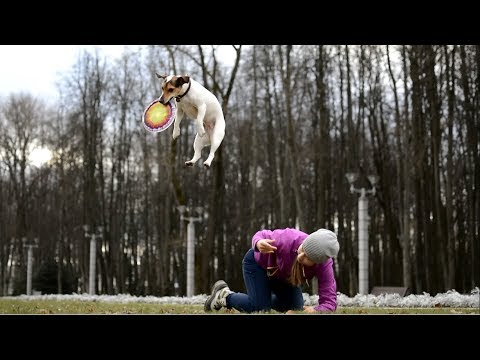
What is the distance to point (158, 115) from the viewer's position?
4.61m

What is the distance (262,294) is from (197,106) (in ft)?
4.47

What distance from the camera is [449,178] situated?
55.8 ft

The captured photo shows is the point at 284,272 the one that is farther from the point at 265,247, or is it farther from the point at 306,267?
the point at 265,247

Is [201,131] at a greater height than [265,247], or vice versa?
[201,131]

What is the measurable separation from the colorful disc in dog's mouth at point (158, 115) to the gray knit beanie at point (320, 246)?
1.13m

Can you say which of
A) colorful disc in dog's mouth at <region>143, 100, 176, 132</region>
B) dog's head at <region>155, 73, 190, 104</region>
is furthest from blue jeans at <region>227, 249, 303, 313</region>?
dog's head at <region>155, 73, 190, 104</region>

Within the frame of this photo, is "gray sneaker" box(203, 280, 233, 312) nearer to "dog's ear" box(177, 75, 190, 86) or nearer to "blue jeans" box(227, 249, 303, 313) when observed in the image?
"blue jeans" box(227, 249, 303, 313)

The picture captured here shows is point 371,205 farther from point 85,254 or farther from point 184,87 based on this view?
point 184,87

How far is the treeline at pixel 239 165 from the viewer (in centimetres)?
1739

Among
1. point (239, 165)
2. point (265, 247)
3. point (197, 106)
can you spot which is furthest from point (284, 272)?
point (239, 165)

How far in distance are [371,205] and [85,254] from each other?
8.90 m

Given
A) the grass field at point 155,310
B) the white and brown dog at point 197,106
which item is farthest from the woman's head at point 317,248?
the white and brown dog at point 197,106

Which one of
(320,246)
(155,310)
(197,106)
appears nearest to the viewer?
(320,246)
